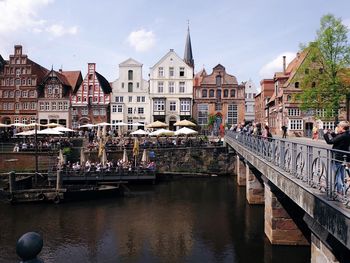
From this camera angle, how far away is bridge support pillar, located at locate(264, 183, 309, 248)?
14.8 m

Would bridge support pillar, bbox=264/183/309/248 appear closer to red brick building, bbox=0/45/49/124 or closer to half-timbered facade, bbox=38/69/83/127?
half-timbered facade, bbox=38/69/83/127

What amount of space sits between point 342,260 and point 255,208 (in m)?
16.0

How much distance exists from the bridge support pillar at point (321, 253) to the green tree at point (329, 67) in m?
26.5

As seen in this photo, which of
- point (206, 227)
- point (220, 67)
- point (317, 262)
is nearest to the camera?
point (317, 262)

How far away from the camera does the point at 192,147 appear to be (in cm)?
4028

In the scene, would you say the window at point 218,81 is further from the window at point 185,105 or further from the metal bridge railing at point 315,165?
the metal bridge railing at point 315,165

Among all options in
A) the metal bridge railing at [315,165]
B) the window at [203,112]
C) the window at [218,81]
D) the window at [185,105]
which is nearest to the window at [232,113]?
the window at [203,112]

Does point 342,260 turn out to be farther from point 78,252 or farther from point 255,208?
point 255,208

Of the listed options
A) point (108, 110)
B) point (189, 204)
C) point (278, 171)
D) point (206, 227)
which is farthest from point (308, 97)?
point (108, 110)

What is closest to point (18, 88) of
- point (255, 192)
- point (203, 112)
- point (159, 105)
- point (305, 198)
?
point (159, 105)

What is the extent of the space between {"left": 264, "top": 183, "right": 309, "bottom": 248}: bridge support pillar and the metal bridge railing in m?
2.44

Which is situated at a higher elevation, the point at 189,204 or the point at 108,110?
the point at 108,110

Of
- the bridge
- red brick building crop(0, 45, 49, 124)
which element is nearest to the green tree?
the bridge

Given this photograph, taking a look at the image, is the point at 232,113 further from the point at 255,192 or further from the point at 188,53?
the point at 255,192
